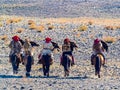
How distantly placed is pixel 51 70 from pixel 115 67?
3339 mm

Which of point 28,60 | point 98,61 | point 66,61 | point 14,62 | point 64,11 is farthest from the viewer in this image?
point 64,11

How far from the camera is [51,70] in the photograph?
2731 cm

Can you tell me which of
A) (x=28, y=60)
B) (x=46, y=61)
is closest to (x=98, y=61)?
(x=46, y=61)

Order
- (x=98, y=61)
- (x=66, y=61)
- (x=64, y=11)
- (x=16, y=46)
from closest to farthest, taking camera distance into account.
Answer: (x=98, y=61) → (x=66, y=61) → (x=16, y=46) → (x=64, y=11)

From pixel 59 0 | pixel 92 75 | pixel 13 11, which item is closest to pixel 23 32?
pixel 92 75

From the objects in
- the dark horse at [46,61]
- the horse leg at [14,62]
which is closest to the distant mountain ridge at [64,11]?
the horse leg at [14,62]

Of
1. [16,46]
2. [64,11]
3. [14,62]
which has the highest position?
[64,11]

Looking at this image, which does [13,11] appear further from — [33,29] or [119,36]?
[119,36]

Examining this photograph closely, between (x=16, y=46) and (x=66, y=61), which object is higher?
(x=16, y=46)

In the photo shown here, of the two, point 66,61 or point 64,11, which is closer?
point 66,61

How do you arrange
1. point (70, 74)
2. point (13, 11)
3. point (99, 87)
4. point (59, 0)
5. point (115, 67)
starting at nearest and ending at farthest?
point (99, 87), point (70, 74), point (115, 67), point (13, 11), point (59, 0)

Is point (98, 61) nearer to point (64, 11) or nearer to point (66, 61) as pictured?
point (66, 61)

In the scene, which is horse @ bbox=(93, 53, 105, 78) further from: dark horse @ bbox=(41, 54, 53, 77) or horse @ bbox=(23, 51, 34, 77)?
horse @ bbox=(23, 51, 34, 77)

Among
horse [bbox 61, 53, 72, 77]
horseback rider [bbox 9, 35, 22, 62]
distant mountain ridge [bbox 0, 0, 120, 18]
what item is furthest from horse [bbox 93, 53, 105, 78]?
distant mountain ridge [bbox 0, 0, 120, 18]
